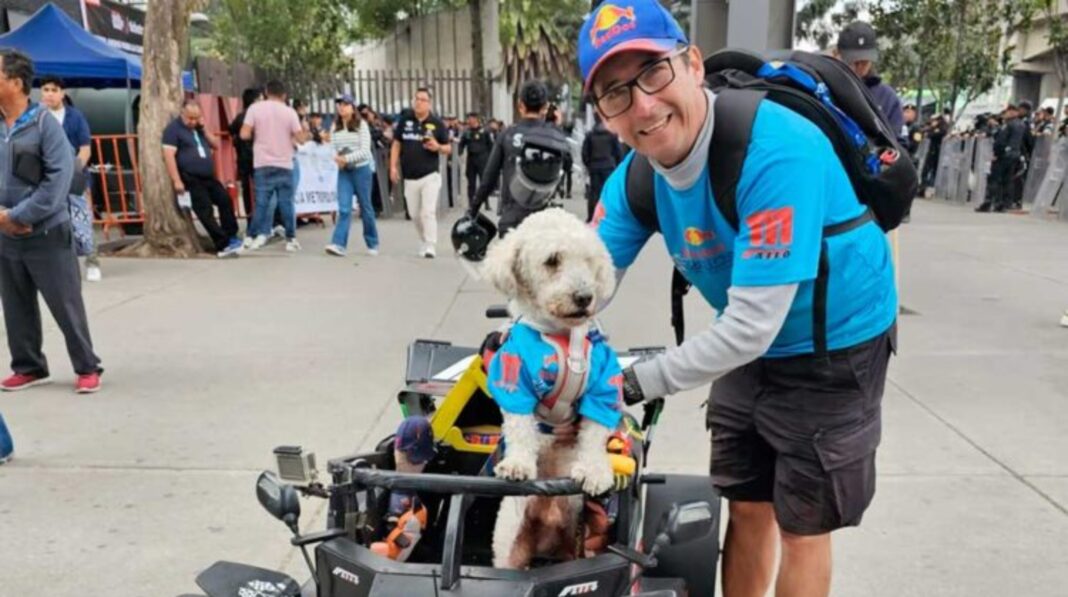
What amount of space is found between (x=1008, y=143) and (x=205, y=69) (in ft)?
48.2

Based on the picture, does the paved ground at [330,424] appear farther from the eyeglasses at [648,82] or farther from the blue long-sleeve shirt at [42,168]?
the eyeglasses at [648,82]

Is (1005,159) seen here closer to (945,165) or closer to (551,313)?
(945,165)

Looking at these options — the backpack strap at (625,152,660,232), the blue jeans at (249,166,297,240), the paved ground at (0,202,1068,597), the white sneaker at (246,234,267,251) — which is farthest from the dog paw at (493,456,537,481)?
the white sneaker at (246,234,267,251)

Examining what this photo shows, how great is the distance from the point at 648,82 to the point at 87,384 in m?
4.72

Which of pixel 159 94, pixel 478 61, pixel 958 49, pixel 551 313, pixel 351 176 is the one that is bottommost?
pixel 351 176

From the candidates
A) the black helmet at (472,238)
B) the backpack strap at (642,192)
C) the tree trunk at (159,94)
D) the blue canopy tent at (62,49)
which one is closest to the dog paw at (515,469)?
the backpack strap at (642,192)

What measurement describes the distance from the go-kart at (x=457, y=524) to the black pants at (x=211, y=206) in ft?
28.1

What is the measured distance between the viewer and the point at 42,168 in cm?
516

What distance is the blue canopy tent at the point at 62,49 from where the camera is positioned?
1213 centimetres

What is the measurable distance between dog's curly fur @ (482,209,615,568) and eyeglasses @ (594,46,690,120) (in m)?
0.41

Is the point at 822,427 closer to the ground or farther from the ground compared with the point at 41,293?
farther from the ground

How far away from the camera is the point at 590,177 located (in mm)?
12984

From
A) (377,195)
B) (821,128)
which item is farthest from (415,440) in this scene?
(377,195)

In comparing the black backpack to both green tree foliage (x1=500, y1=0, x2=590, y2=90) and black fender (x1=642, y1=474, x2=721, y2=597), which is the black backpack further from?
green tree foliage (x1=500, y1=0, x2=590, y2=90)
